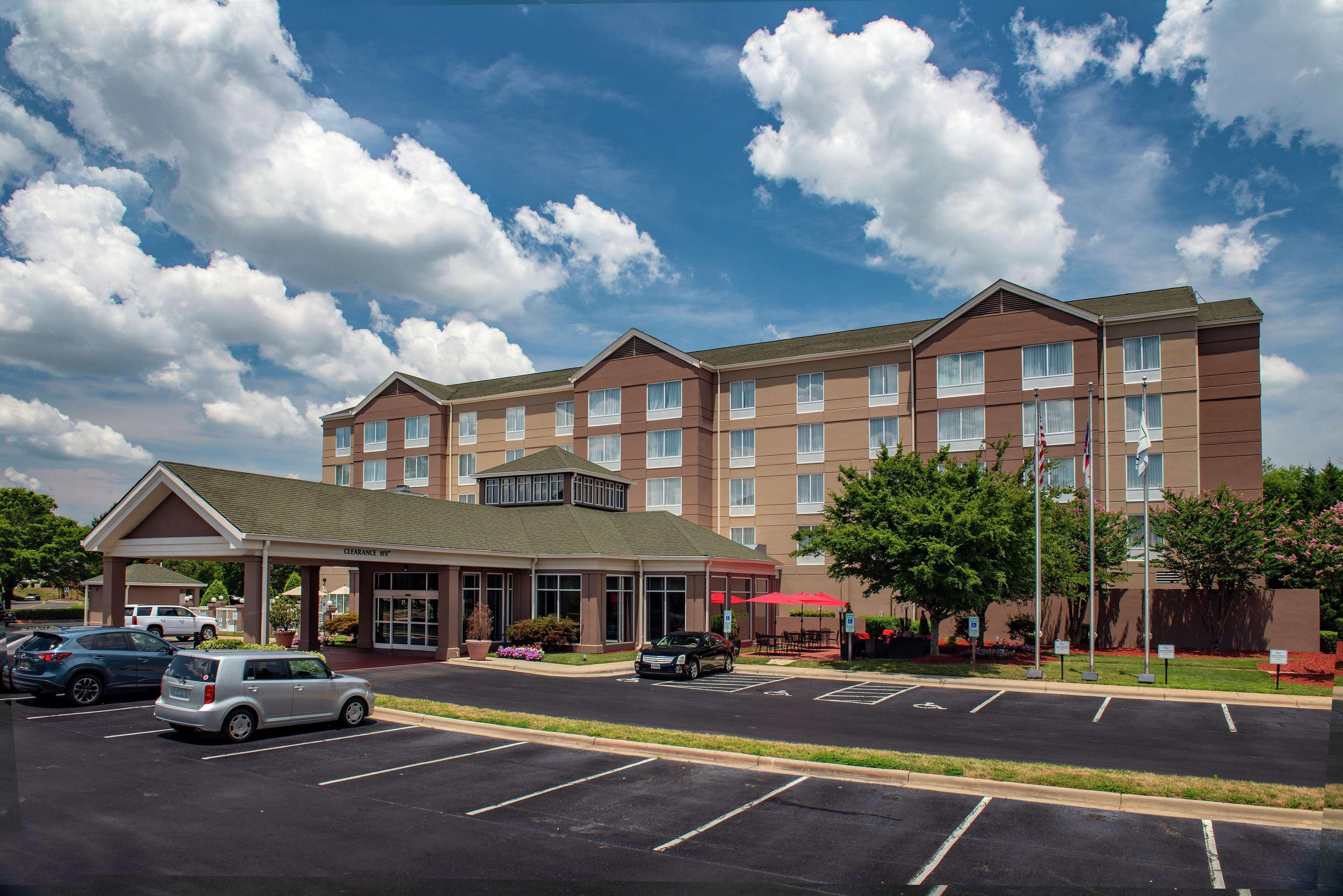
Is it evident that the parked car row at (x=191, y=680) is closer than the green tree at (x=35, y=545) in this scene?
Yes

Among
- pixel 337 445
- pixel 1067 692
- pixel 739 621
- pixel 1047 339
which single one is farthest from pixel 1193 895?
pixel 337 445

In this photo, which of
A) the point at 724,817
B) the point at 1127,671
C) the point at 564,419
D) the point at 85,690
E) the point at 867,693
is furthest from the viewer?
the point at 564,419

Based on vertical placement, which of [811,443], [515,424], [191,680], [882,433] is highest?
[515,424]

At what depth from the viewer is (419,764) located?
542 inches

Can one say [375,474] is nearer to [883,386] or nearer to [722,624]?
[722,624]

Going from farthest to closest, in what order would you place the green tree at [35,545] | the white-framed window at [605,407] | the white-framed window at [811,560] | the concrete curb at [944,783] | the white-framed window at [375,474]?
the green tree at [35,545] → the white-framed window at [375,474] → the white-framed window at [605,407] → the white-framed window at [811,560] → the concrete curb at [944,783]

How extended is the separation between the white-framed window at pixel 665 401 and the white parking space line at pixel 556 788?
3660 cm

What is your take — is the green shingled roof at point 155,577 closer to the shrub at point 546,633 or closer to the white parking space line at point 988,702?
the shrub at point 546,633

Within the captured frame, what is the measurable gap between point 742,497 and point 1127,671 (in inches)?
933

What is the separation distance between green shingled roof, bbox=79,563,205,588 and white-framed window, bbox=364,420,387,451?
560 inches

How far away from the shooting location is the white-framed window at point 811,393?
4819 centimetres

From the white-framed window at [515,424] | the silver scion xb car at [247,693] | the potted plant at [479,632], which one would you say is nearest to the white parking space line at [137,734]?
the silver scion xb car at [247,693]

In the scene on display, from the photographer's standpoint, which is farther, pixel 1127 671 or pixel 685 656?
pixel 1127 671

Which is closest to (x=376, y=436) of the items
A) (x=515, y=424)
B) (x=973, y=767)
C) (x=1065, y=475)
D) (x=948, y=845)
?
(x=515, y=424)
